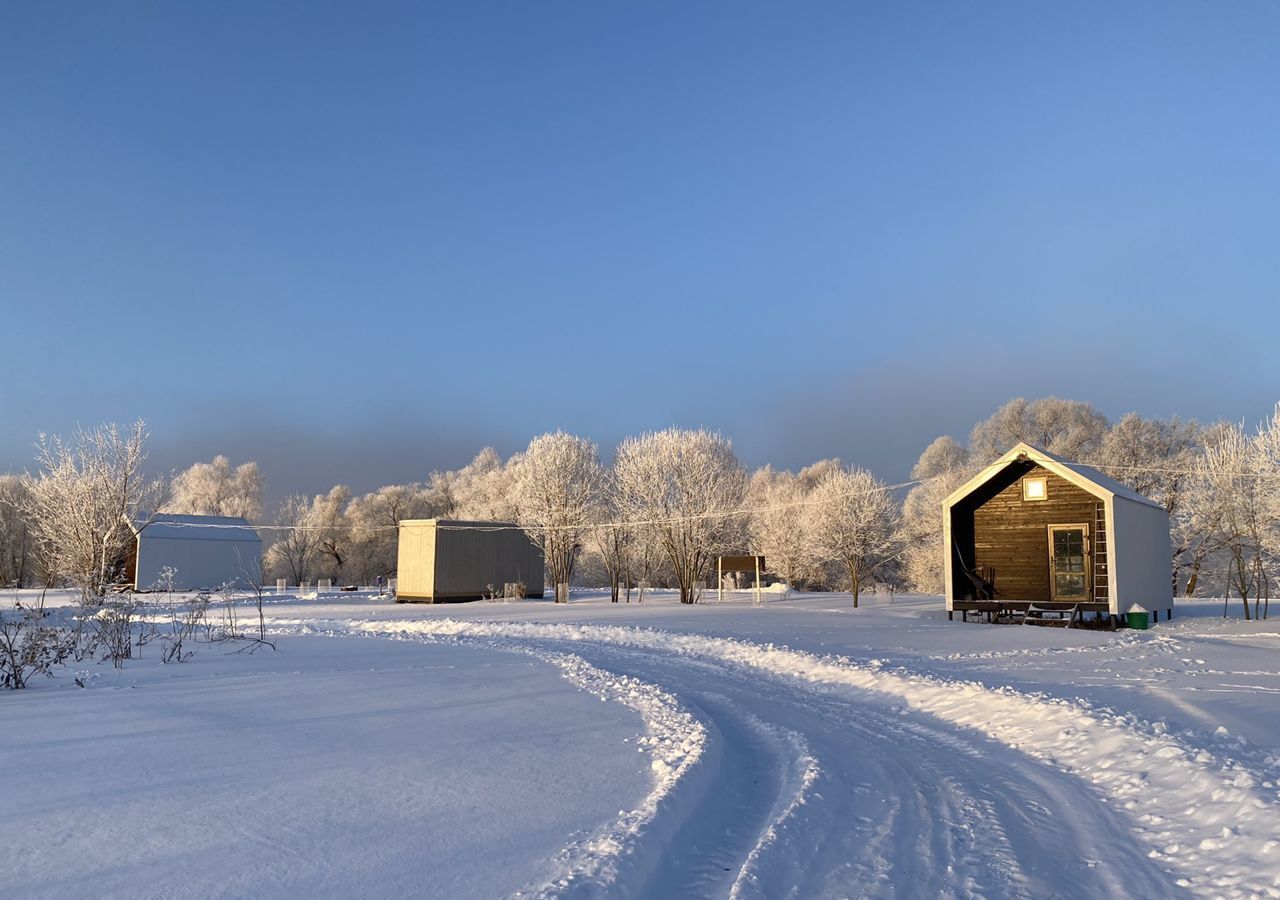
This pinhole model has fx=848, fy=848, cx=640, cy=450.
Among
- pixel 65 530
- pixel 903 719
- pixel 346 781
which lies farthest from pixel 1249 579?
pixel 65 530

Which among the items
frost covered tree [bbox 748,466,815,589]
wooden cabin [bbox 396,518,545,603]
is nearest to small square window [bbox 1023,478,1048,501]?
wooden cabin [bbox 396,518,545,603]

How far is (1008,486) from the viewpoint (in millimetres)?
25656

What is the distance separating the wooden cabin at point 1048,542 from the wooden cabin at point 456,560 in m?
22.3

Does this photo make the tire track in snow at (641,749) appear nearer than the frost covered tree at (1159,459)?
Yes

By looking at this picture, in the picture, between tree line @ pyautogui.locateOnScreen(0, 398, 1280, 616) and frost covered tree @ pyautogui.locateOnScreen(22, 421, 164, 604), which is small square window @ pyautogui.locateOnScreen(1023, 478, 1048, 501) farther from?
frost covered tree @ pyautogui.locateOnScreen(22, 421, 164, 604)

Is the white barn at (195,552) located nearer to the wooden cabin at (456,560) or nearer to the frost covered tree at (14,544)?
the wooden cabin at (456,560)

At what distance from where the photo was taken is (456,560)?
41250 mm

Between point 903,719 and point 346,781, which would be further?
point 903,719

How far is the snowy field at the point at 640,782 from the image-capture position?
476 cm

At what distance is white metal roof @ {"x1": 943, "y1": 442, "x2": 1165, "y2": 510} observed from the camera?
23.4 meters

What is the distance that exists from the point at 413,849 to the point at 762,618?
21.9 meters

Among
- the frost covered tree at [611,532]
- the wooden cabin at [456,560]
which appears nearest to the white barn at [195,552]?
the wooden cabin at [456,560]

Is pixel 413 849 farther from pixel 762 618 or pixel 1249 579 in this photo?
pixel 1249 579

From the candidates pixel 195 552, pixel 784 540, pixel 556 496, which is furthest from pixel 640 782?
pixel 195 552
